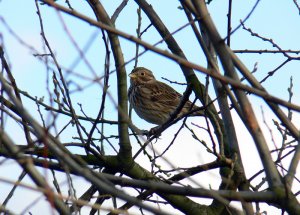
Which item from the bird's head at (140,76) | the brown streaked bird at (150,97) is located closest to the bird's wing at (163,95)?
the brown streaked bird at (150,97)

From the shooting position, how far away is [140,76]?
12.1 metres

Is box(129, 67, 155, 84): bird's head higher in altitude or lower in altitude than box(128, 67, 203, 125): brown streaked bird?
higher

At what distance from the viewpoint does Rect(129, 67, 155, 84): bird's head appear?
11930 millimetres

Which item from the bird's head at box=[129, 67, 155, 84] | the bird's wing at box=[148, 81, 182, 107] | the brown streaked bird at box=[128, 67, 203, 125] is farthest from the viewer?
the bird's head at box=[129, 67, 155, 84]

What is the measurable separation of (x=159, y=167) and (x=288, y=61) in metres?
1.33

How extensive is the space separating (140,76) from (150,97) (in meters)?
0.67

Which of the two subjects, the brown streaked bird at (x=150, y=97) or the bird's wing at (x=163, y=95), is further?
the bird's wing at (x=163, y=95)

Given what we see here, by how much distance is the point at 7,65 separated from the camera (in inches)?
172

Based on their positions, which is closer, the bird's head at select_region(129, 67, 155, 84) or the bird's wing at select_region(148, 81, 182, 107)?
the bird's wing at select_region(148, 81, 182, 107)

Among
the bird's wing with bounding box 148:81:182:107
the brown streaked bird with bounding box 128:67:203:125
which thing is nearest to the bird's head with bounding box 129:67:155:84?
the brown streaked bird with bounding box 128:67:203:125

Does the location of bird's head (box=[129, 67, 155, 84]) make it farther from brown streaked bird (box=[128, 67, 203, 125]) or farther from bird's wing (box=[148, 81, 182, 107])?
bird's wing (box=[148, 81, 182, 107])

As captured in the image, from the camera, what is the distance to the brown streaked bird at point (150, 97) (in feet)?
36.5

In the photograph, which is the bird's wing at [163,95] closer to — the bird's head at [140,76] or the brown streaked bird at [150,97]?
the brown streaked bird at [150,97]

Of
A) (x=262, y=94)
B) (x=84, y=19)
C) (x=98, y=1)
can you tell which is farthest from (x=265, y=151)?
(x=98, y=1)
